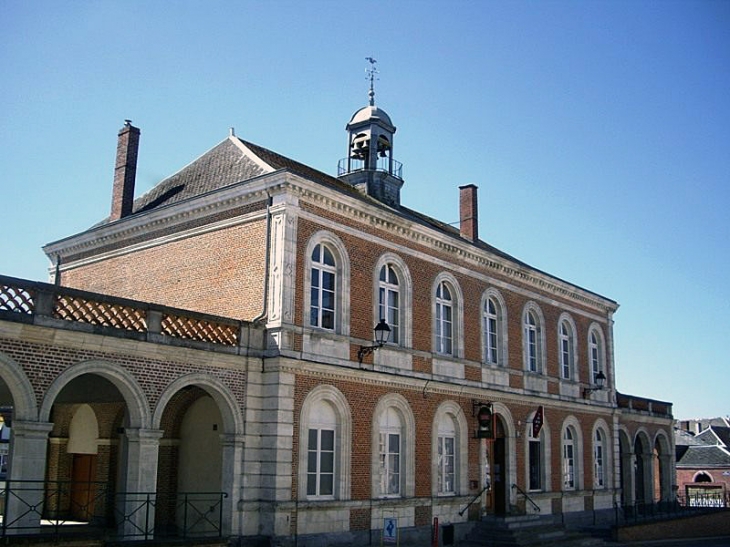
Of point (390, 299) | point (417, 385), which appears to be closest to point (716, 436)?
point (417, 385)

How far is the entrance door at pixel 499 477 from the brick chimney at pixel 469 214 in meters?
6.46

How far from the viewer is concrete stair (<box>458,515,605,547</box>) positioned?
21594mm

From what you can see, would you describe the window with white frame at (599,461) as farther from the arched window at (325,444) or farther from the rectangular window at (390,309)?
the arched window at (325,444)

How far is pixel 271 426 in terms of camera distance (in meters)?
16.8

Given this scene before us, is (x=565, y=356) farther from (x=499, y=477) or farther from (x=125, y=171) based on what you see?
(x=125, y=171)

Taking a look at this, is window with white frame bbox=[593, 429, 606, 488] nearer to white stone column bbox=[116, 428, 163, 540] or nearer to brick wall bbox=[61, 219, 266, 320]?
brick wall bbox=[61, 219, 266, 320]

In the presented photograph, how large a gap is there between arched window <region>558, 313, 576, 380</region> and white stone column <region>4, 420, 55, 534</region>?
19.3 metres

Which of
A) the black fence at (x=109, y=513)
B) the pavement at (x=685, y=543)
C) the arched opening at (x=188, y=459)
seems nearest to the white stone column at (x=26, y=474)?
the black fence at (x=109, y=513)

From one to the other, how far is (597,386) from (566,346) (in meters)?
1.92

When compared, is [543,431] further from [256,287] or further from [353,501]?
[256,287]

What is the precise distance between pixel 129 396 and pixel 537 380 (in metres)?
15.2

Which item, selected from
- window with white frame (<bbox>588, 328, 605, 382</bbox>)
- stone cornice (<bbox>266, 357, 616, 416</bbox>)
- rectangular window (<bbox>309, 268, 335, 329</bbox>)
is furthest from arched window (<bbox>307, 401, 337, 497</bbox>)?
window with white frame (<bbox>588, 328, 605, 382</bbox>)

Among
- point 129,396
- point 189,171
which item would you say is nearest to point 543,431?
point 189,171

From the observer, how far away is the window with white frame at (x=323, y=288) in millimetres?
18297
